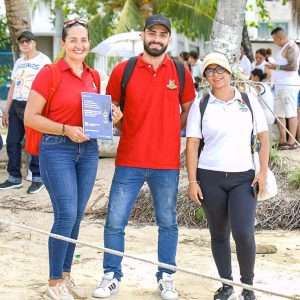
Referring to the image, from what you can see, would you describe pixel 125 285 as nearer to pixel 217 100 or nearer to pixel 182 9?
pixel 217 100

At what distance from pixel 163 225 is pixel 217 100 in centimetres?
101

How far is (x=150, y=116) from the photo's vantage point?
19.2ft

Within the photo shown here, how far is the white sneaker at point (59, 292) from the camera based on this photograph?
5734 millimetres

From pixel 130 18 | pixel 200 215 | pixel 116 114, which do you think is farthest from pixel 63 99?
pixel 130 18

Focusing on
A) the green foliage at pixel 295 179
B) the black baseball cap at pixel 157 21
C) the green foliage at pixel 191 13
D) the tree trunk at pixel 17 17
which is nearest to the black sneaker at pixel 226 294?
the black baseball cap at pixel 157 21

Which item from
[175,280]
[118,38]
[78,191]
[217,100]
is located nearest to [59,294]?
[78,191]

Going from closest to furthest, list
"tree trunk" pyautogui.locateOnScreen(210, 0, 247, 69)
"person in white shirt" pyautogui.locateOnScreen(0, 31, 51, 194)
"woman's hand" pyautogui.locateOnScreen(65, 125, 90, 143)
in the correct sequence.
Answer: "woman's hand" pyautogui.locateOnScreen(65, 125, 90, 143)
"person in white shirt" pyautogui.locateOnScreen(0, 31, 51, 194)
"tree trunk" pyautogui.locateOnScreen(210, 0, 247, 69)

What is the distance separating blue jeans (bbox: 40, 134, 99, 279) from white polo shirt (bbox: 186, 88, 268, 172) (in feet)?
2.56

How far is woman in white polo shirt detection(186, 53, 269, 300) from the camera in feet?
18.6

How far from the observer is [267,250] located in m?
7.57

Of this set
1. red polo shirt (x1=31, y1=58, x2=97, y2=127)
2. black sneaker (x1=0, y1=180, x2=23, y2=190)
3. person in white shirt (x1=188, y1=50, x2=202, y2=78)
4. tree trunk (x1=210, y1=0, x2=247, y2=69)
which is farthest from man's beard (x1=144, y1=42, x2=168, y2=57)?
person in white shirt (x1=188, y1=50, x2=202, y2=78)

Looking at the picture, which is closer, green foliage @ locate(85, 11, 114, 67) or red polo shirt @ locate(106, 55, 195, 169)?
red polo shirt @ locate(106, 55, 195, 169)

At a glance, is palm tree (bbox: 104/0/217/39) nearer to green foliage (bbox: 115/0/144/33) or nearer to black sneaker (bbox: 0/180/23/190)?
green foliage (bbox: 115/0/144/33)

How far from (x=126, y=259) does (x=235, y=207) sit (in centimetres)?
176
